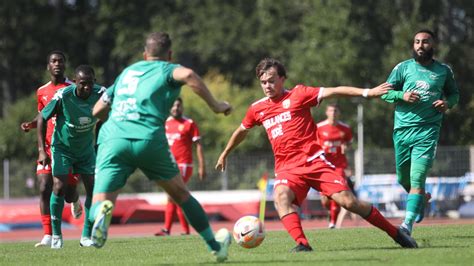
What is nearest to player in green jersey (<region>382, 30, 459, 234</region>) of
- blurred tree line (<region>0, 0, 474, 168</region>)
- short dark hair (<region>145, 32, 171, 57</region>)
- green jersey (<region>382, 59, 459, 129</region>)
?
green jersey (<region>382, 59, 459, 129</region>)

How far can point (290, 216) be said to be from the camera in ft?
35.4

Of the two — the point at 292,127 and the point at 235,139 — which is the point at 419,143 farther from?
the point at 235,139

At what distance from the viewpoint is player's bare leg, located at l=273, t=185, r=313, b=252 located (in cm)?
1076

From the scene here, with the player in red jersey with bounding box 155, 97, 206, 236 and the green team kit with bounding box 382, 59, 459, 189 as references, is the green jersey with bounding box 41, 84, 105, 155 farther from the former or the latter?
the player in red jersey with bounding box 155, 97, 206, 236

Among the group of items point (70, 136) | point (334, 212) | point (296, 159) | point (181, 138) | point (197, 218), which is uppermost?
point (296, 159)

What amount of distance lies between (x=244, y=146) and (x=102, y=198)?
90.3 feet

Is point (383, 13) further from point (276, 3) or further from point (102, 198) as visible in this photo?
point (102, 198)

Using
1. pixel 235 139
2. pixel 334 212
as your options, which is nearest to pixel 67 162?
pixel 235 139

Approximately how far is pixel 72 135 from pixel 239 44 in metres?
33.4

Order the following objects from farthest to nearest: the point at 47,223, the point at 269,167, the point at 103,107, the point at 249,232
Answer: the point at 269,167 < the point at 47,223 < the point at 249,232 < the point at 103,107

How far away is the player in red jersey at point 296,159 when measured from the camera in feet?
35.3

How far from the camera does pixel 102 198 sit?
940 cm

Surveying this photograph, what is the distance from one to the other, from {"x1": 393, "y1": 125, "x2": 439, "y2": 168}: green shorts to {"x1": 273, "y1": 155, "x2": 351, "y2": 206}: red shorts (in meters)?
1.66

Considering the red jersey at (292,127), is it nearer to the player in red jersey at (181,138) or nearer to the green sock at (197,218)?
the green sock at (197,218)
